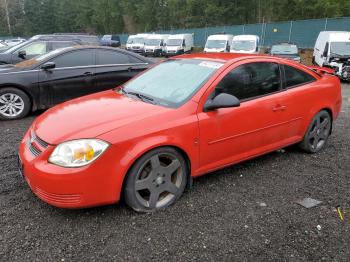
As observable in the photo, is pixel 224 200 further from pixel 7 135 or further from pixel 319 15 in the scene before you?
pixel 319 15

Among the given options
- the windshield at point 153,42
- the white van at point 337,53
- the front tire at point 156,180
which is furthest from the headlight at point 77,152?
the windshield at point 153,42

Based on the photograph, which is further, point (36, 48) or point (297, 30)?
point (297, 30)

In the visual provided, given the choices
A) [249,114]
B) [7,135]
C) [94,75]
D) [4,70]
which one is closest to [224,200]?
[249,114]

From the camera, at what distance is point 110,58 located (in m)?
7.44

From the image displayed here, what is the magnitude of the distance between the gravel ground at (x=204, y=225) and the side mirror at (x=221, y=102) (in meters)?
0.95

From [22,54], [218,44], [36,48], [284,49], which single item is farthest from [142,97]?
[218,44]

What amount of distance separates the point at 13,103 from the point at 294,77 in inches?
204

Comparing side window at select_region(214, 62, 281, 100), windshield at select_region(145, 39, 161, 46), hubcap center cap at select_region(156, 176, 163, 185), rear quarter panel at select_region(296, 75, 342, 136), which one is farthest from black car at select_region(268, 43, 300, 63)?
hubcap center cap at select_region(156, 176, 163, 185)

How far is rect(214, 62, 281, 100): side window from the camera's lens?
12.4 feet

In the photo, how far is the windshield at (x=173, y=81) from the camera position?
11.9ft

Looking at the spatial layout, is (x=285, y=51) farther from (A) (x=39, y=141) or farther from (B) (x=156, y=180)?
(A) (x=39, y=141)

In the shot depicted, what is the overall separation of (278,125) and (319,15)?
1443 inches

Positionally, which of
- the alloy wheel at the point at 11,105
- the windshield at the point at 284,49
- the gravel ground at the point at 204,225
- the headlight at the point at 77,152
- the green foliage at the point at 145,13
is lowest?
the gravel ground at the point at 204,225

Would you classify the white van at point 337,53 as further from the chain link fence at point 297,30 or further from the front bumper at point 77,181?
the front bumper at point 77,181
